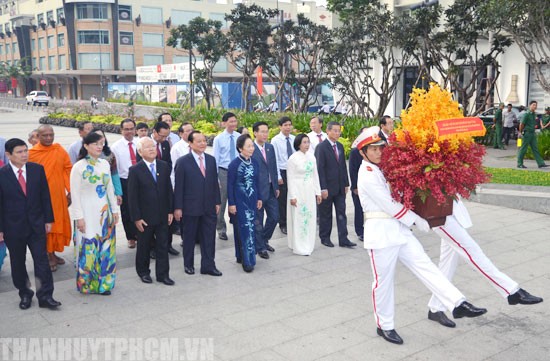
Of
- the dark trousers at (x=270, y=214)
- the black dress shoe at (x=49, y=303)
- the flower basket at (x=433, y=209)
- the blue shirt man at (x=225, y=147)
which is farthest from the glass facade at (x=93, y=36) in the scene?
the flower basket at (x=433, y=209)

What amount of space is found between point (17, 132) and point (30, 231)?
25.7 meters

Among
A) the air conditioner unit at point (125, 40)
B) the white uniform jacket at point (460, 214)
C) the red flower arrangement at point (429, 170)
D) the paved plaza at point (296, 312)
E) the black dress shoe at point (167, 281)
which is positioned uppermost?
the air conditioner unit at point (125, 40)

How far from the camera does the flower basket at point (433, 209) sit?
4.80m

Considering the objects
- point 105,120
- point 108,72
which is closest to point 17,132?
point 105,120

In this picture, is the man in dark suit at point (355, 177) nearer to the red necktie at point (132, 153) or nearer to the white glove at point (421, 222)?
the red necktie at point (132, 153)

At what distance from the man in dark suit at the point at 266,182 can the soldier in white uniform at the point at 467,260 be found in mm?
2901

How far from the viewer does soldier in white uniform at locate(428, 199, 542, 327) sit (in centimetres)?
495

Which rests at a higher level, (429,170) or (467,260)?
(429,170)

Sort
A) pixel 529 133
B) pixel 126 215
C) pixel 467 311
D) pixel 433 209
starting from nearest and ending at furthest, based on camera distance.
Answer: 1. pixel 467 311
2. pixel 433 209
3. pixel 126 215
4. pixel 529 133

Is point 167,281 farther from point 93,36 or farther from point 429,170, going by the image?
point 93,36

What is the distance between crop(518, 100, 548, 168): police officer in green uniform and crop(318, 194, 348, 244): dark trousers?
808 centimetres

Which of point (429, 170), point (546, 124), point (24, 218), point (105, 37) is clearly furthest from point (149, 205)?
point (105, 37)

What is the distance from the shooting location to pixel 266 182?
788 centimetres

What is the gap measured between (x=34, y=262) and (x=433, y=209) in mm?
3864
